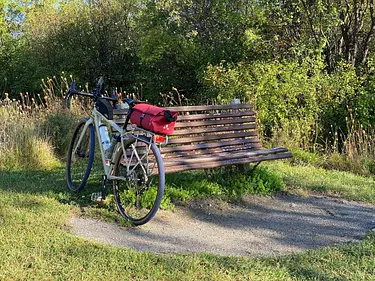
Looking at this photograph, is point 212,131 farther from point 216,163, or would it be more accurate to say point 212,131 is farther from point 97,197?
point 97,197

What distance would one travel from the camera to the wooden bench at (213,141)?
16.3 feet

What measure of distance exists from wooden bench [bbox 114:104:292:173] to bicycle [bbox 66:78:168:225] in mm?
257

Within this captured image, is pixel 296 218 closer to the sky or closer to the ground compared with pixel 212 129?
closer to the ground

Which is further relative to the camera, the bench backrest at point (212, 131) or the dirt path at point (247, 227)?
the bench backrest at point (212, 131)

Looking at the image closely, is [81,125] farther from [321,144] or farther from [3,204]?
[321,144]

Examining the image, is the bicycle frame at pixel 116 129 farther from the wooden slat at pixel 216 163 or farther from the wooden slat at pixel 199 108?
the wooden slat at pixel 216 163

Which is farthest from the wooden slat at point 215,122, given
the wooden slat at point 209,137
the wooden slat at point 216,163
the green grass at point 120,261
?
the green grass at point 120,261

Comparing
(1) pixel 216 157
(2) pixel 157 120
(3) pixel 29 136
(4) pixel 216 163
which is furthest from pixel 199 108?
(3) pixel 29 136

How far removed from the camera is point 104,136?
15.4 feet

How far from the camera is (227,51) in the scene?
1254 centimetres

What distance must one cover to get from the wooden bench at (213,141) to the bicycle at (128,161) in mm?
257

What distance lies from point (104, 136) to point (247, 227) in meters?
1.78

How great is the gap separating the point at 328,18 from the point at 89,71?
999 cm

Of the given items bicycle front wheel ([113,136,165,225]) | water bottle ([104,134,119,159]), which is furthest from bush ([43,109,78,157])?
bicycle front wheel ([113,136,165,225])
